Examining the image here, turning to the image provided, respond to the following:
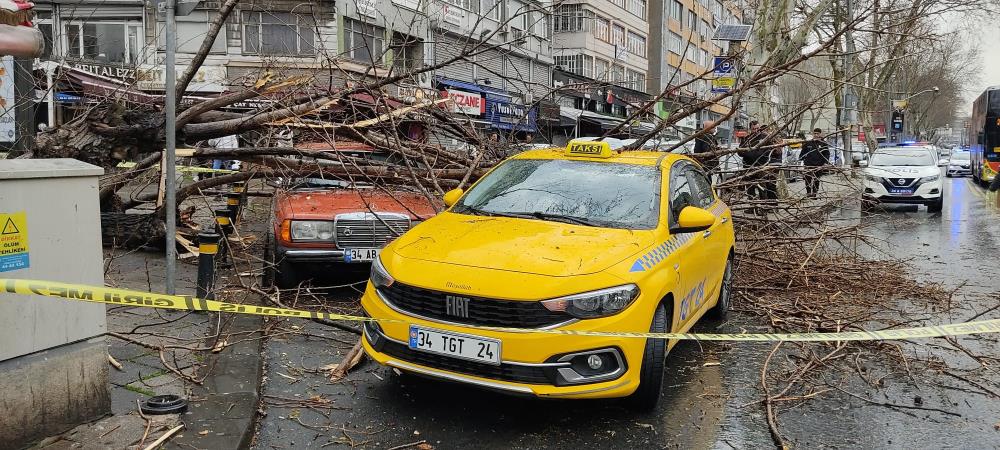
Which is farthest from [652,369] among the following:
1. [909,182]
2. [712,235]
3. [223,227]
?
[909,182]

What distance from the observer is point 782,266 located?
8.74 metres

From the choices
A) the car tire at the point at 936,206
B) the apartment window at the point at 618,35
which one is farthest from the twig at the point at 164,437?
the apartment window at the point at 618,35

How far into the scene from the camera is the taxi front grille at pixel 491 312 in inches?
165

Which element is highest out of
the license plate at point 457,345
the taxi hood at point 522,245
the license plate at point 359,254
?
the taxi hood at point 522,245

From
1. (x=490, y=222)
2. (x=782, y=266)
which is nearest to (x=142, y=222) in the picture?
(x=490, y=222)

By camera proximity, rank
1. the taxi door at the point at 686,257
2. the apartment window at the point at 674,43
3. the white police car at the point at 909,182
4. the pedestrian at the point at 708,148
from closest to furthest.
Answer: the taxi door at the point at 686,257, the pedestrian at the point at 708,148, the white police car at the point at 909,182, the apartment window at the point at 674,43

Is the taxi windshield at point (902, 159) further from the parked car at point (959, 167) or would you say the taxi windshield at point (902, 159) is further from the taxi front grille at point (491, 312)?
the parked car at point (959, 167)

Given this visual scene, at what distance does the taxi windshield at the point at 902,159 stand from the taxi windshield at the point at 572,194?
678 inches

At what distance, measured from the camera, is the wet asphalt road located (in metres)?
4.34

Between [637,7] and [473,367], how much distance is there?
54968 millimetres

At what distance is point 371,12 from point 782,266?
72.7 ft

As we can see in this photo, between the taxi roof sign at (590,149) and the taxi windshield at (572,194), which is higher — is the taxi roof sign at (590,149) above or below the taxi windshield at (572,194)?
above

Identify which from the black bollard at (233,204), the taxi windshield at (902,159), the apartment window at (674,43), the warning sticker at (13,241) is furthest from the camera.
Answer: the apartment window at (674,43)

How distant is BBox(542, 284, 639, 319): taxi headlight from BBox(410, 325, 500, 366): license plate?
1.26 ft
